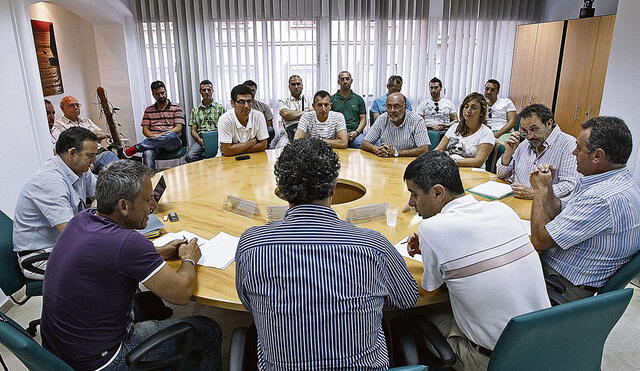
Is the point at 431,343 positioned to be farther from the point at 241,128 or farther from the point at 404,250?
the point at 241,128

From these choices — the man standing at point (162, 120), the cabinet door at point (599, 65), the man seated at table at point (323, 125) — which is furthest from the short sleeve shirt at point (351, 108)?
the cabinet door at point (599, 65)

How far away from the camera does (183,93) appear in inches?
262

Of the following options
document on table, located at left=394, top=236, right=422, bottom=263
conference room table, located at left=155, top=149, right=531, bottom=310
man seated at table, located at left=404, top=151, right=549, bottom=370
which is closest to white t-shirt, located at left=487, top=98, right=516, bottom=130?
conference room table, located at left=155, top=149, right=531, bottom=310

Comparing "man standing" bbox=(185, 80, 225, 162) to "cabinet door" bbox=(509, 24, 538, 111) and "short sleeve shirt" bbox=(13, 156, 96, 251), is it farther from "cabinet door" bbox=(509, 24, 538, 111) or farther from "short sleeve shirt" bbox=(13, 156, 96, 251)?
"cabinet door" bbox=(509, 24, 538, 111)

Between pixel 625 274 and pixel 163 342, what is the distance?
6.29 feet

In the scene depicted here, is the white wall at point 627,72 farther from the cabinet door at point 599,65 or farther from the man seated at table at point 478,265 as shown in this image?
the man seated at table at point 478,265

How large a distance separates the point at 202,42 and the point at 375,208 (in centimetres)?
498

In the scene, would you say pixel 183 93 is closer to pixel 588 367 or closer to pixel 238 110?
pixel 238 110

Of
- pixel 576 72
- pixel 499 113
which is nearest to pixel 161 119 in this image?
pixel 499 113

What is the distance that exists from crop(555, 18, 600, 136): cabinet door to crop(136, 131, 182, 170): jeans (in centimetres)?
518

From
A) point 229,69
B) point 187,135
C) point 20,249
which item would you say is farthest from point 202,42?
point 20,249

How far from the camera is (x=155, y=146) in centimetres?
539

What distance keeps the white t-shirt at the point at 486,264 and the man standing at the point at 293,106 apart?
4.05 m

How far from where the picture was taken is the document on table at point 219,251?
201cm
